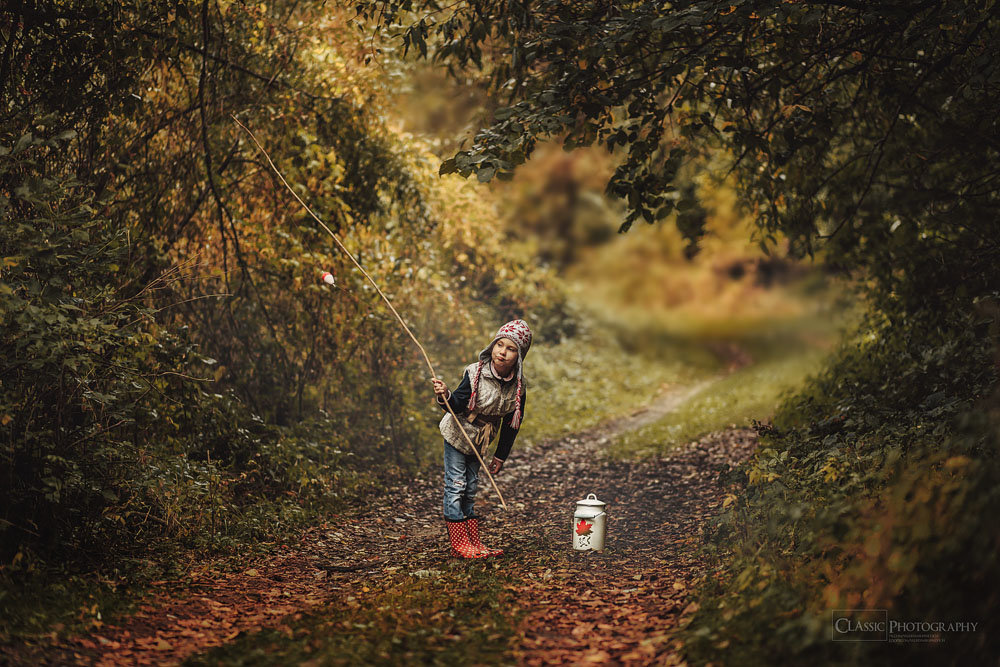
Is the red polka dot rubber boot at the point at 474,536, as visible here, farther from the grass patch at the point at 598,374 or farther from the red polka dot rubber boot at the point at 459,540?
the grass patch at the point at 598,374

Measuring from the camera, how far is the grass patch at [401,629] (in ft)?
13.1

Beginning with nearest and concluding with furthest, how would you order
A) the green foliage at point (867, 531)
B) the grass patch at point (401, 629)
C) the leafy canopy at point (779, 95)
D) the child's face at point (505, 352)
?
the green foliage at point (867, 531)
the grass patch at point (401, 629)
the leafy canopy at point (779, 95)
the child's face at point (505, 352)

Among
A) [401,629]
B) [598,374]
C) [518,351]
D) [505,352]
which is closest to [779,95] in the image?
[518,351]

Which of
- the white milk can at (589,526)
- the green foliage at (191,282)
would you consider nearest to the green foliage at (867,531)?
the white milk can at (589,526)

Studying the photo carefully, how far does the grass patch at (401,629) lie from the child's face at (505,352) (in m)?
1.63

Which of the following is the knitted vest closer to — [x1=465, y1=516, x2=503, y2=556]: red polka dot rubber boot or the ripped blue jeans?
the ripped blue jeans

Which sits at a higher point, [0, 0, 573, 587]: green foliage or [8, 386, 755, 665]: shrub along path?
[0, 0, 573, 587]: green foliage

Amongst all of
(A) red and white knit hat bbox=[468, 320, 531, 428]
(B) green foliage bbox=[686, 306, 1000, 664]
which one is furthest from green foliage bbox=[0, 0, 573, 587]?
(B) green foliage bbox=[686, 306, 1000, 664]

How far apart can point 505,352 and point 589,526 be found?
1.53 m

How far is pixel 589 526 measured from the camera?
19.5ft

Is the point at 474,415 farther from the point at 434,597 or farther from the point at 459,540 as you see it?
the point at 434,597

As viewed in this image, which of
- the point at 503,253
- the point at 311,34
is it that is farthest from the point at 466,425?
the point at 503,253

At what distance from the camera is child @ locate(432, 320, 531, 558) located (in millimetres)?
6039

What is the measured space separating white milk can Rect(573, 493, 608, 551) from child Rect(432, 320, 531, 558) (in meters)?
0.68
